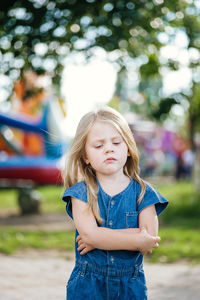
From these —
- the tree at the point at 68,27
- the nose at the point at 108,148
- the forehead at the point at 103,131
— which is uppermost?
the tree at the point at 68,27

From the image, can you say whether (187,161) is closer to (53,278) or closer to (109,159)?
(53,278)

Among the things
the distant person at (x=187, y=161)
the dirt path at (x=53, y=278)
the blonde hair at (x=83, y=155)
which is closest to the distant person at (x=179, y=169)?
the distant person at (x=187, y=161)

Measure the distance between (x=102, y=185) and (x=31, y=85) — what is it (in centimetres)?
625

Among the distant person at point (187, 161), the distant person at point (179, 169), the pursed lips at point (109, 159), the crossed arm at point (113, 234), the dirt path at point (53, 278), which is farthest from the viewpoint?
the distant person at point (187, 161)

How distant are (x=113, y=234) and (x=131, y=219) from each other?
149 millimetres

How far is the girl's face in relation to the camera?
2.11 meters

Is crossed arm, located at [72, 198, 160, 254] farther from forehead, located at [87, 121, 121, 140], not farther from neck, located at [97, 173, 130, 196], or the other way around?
forehead, located at [87, 121, 121, 140]

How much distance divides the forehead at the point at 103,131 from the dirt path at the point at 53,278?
2.01m

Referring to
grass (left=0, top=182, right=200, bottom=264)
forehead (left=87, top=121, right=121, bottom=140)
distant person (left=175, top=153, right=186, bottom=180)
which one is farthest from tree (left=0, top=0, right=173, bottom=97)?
distant person (left=175, top=153, right=186, bottom=180)

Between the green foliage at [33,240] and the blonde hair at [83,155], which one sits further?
the green foliage at [33,240]

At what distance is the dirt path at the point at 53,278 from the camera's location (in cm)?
372

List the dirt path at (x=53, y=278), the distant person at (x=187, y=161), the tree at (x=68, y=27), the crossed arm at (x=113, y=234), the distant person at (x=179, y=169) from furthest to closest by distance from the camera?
the distant person at (x=187, y=161)
the distant person at (x=179, y=169)
the tree at (x=68, y=27)
the dirt path at (x=53, y=278)
the crossed arm at (x=113, y=234)

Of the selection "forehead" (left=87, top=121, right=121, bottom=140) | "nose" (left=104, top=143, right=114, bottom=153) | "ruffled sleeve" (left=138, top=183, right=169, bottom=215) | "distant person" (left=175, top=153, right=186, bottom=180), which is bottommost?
"ruffled sleeve" (left=138, top=183, right=169, bottom=215)

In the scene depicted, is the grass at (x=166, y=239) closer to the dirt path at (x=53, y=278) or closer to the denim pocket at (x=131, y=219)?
the dirt path at (x=53, y=278)
